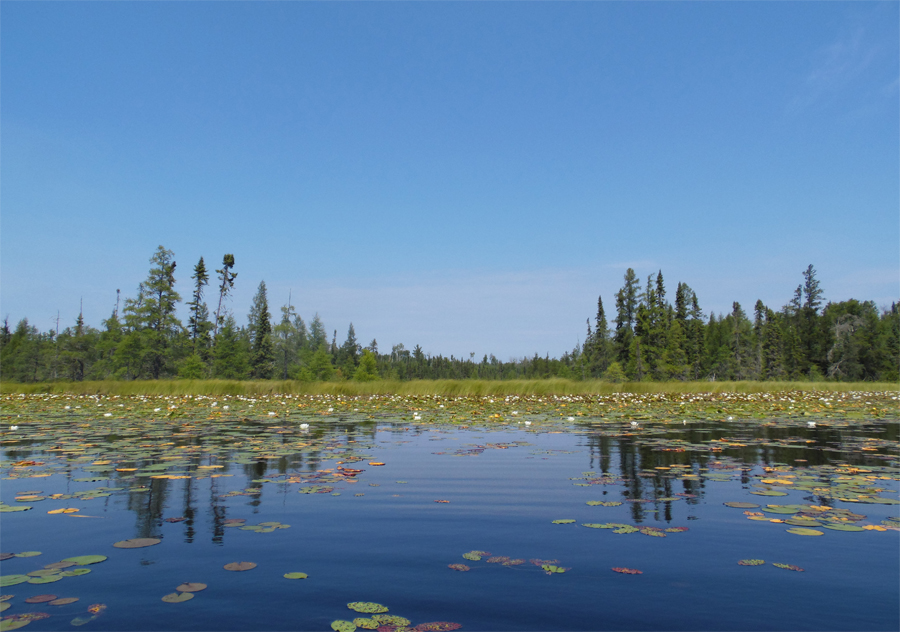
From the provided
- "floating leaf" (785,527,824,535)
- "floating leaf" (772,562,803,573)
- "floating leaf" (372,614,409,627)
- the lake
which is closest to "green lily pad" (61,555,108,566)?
the lake

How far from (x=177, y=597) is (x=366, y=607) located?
1163 mm

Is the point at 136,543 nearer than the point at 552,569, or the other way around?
the point at 552,569

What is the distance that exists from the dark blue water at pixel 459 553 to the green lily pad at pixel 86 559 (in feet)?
0.28

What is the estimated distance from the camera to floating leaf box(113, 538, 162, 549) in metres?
3.98

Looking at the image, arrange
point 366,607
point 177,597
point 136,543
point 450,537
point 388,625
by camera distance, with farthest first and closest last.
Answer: point 450,537
point 136,543
point 177,597
point 366,607
point 388,625

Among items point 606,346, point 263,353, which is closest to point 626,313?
point 606,346

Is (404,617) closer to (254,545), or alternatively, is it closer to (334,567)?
(334,567)

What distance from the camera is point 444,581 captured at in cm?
335

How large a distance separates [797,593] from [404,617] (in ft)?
8.08

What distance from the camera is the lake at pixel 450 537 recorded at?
2.91 metres

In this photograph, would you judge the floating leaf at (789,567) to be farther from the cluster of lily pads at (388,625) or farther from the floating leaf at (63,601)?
the floating leaf at (63,601)

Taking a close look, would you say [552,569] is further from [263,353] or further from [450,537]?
[263,353]

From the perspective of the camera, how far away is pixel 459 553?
3.90 metres

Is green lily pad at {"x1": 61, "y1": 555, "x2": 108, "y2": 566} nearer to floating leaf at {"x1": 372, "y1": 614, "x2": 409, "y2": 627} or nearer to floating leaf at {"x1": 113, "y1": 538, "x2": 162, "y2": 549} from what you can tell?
floating leaf at {"x1": 113, "y1": 538, "x2": 162, "y2": 549}
